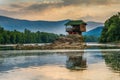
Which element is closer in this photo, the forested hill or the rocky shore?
the rocky shore

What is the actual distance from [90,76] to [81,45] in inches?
2629

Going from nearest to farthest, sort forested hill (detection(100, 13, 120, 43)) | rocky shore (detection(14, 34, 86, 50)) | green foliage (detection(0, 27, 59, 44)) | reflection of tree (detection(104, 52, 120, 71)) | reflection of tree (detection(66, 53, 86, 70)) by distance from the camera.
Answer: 1. reflection of tree (detection(104, 52, 120, 71))
2. reflection of tree (detection(66, 53, 86, 70))
3. rocky shore (detection(14, 34, 86, 50))
4. forested hill (detection(100, 13, 120, 43))
5. green foliage (detection(0, 27, 59, 44))

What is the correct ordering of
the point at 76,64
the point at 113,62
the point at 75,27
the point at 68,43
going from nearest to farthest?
the point at 76,64 → the point at 113,62 → the point at 68,43 → the point at 75,27

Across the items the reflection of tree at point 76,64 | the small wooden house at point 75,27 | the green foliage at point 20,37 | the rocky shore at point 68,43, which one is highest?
the small wooden house at point 75,27

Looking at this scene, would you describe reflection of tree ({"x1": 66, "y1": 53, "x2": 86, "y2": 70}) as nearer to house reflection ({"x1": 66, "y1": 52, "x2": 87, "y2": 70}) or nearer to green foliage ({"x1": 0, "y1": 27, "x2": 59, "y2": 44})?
house reflection ({"x1": 66, "y1": 52, "x2": 87, "y2": 70})

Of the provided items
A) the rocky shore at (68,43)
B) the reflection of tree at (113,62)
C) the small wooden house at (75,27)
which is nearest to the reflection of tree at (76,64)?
the reflection of tree at (113,62)

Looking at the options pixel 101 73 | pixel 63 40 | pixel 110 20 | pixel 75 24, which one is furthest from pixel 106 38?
pixel 101 73

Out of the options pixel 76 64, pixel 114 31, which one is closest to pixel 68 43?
pixel 114 31

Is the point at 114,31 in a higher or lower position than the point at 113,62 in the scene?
higher

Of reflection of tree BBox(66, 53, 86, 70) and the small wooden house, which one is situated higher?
the small wooden house

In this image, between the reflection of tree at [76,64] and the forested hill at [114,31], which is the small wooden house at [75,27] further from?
the reflection of tree at [76,64]

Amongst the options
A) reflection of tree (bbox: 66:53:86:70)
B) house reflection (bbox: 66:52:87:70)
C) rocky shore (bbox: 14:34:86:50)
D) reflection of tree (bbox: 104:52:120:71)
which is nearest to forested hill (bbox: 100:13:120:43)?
rocky shore (bbox: 14:34:86:50)

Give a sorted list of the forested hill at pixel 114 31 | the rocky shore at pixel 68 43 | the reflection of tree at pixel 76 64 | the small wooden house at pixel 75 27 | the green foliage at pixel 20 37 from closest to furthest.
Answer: the reflection of tree at pixel 76 64, the rocky shore at pixel 68 43, the small wooden house at pixel 75 27, the forested hill at pixel 114 31, the green foliage at pixel 20 37

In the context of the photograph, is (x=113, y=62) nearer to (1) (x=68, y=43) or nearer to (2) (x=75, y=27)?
(1) (x=68, y=43)
